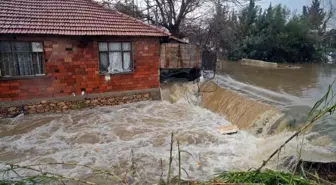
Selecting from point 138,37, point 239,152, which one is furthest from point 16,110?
point 239,152

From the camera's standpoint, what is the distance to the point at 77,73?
9852mm

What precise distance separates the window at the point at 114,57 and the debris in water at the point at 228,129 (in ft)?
15.8

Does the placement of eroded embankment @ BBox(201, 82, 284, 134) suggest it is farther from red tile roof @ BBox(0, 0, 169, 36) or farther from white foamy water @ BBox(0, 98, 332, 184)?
red tile roof @ BBox(0, 0, 169, 36)

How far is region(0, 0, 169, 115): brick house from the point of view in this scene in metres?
8.83

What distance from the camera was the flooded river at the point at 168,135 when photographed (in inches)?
233

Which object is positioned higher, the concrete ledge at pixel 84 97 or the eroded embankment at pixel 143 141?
the concrete ledge at pixel 84 97

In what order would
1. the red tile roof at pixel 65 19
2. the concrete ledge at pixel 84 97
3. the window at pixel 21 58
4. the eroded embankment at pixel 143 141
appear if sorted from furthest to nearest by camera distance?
the concrete ledge at pixel 84 97
the red tile roof at pixel 65 19
the window at pixel 21 58
the eroded embankment at pixel 143 141

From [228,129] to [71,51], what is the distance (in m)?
6.56

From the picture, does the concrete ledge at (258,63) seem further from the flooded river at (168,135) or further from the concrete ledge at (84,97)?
the concrete ledge at (84,97)

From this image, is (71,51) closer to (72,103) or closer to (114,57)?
(114,57)

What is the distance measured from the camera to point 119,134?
7996 millimetres

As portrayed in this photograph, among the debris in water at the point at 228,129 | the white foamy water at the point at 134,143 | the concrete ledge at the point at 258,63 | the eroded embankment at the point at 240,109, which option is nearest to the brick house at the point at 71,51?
the white foamy water at the point at 134,143

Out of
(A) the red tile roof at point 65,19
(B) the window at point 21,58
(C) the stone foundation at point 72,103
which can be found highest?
(A) the red tile roof at point 65,19

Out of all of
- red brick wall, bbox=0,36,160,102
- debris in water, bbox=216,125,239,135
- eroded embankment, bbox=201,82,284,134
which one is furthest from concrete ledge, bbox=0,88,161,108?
debris in water, bbox=216,125,239,135
